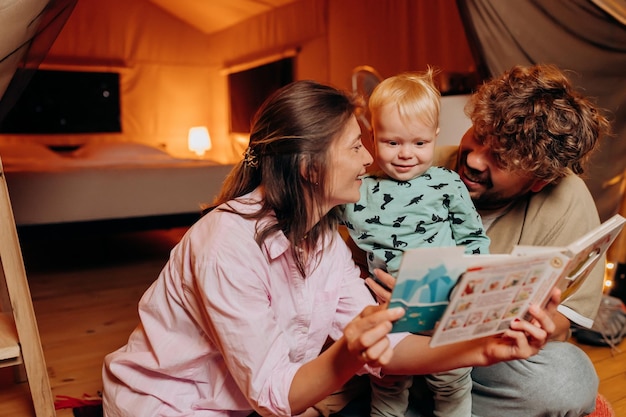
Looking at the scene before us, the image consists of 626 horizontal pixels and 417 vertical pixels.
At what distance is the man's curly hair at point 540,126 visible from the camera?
1.37 metres

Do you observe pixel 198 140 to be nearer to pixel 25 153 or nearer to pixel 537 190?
pixel 25 153

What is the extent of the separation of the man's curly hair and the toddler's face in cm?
18

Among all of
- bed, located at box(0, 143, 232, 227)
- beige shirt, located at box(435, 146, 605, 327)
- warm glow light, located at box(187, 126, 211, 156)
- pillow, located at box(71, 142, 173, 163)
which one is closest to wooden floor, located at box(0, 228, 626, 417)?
bed, located at box(0, 143, 232, 227)

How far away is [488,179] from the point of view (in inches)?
58.1

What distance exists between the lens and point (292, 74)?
15.7ft

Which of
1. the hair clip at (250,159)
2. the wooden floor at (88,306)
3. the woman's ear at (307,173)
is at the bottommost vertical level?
the wooden floor at (88,306)

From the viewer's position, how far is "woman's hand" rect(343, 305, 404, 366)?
836 millimetres

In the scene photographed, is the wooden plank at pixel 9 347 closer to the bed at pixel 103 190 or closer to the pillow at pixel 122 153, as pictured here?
the bed at pixel 103 190

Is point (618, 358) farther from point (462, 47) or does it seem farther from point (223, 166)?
point (223, 166)

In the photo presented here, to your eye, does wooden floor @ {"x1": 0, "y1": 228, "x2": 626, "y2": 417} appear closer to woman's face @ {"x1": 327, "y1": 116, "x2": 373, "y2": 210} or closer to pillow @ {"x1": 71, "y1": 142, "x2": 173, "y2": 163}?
pillow @ {"x1": 71, "y1": 142, "x2": 173, "y2": 163}

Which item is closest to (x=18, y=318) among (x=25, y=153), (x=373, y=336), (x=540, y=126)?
(x=373, y=336)

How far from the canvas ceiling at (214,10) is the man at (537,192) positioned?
3.78 metres

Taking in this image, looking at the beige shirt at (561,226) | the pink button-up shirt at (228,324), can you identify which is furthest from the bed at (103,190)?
the beige shirt at (561,226)

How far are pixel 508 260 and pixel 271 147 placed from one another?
1.70 feet
